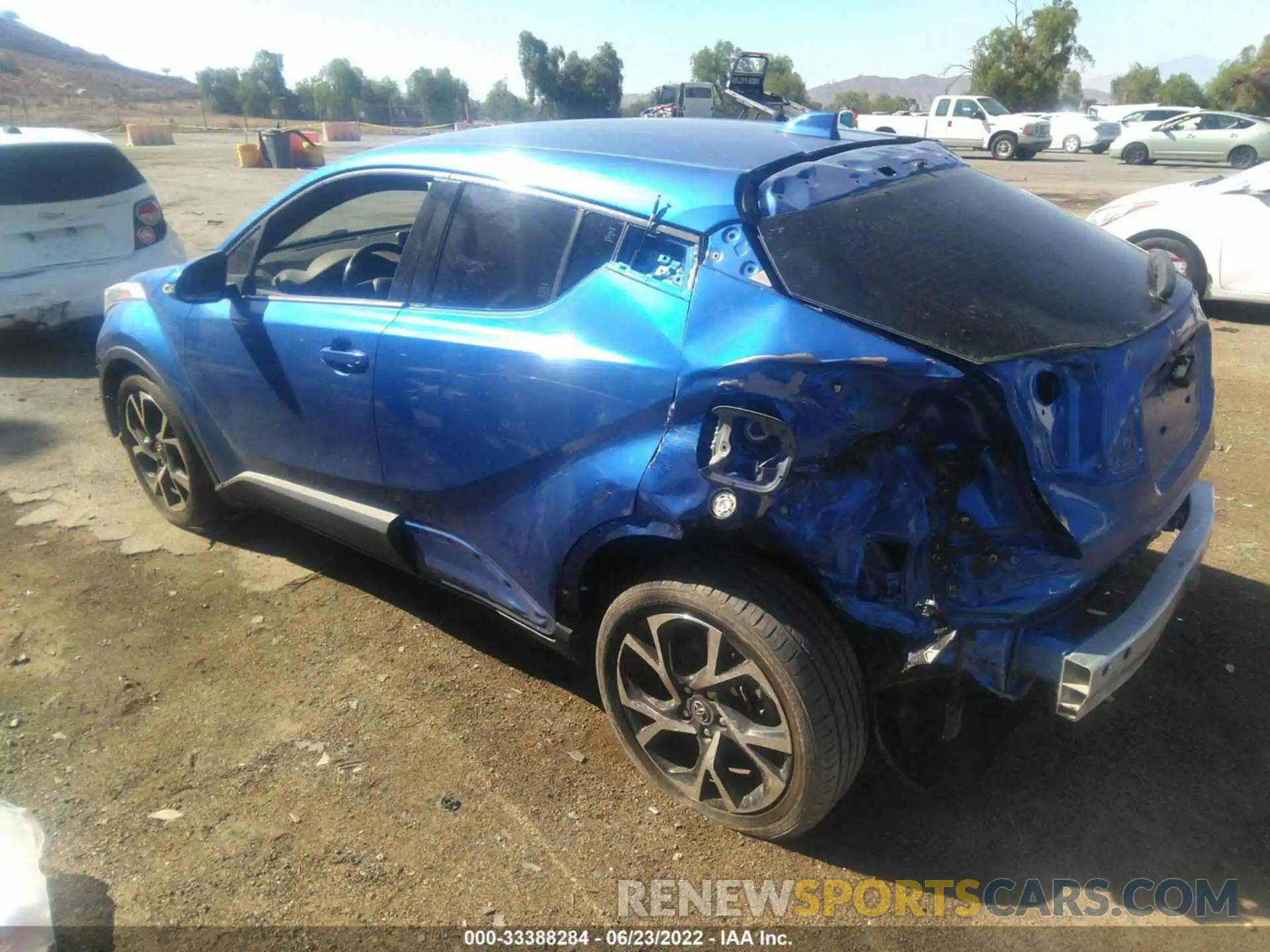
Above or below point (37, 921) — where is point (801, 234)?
above

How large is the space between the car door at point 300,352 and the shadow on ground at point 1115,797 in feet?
3.44

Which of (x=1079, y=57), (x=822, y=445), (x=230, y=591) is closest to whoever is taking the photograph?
(x=822, y=445)

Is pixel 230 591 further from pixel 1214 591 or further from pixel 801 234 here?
pixel 1214 591

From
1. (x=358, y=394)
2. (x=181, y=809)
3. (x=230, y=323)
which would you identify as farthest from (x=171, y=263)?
(x=181, y=809)

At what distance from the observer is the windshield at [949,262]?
7.39ft

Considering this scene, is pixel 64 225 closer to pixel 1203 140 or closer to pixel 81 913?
pixel 81 913

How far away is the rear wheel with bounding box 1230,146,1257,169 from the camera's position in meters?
23.2

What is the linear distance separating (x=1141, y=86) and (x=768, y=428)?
8500 cm

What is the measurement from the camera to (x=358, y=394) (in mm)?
3115

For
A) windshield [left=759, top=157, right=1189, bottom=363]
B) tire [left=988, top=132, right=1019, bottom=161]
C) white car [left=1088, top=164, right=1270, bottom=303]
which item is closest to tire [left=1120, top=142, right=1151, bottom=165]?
tire [left=988, top=132, right=1019, bottom=161]

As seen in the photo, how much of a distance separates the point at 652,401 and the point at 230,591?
2426 mm

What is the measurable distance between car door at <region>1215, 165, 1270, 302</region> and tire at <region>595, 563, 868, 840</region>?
6727 millimetres

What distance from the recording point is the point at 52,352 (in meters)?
7.46

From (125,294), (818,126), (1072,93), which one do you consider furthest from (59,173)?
(1072,93)
